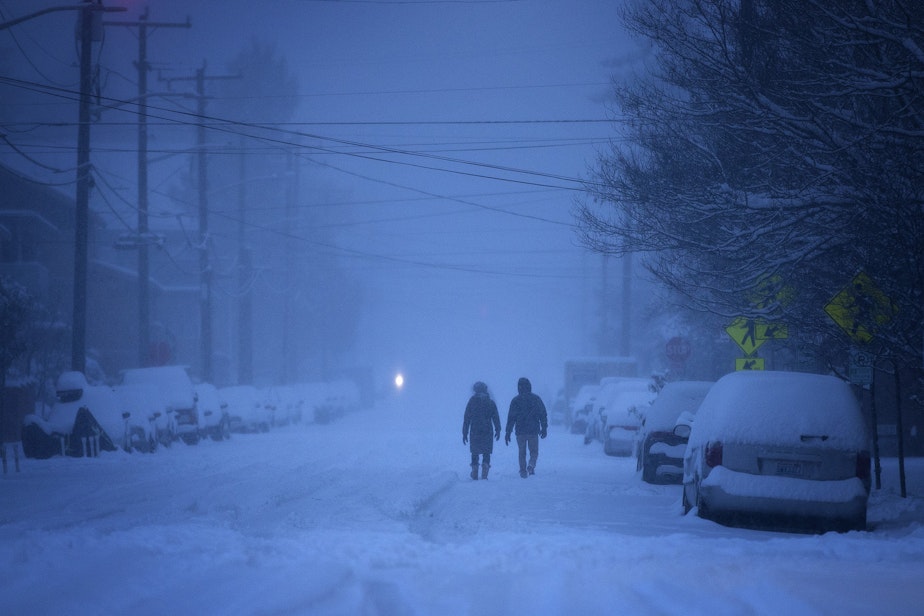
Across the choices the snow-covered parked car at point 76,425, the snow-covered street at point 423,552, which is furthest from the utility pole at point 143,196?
the snow-covered street at point 423,552

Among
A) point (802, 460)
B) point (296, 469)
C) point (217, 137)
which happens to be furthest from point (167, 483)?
point (217, 137)

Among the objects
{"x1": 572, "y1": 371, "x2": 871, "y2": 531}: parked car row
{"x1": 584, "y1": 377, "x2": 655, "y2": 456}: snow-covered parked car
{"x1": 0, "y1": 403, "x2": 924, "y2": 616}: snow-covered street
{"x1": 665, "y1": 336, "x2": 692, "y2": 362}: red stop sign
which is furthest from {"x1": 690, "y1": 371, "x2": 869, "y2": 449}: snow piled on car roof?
{"x1": 665, "y1": 336, "x2": 692, "y2": 362}: red stop sign

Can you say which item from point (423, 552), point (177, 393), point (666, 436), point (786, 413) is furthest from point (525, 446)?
point (177, 393)

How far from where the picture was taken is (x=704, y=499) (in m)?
11.2

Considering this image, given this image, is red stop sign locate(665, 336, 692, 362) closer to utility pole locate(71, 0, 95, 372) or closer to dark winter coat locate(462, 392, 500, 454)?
dark winter coat locate(462, 392, 500, 454)

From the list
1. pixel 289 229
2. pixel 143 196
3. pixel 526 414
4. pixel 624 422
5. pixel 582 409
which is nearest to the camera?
pixel 526 414

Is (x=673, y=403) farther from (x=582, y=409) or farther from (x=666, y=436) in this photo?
(x=582, y=409)

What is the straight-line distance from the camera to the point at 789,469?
10891 millimetres

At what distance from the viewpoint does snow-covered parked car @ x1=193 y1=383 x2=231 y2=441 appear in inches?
1198

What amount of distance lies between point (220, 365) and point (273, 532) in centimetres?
5105

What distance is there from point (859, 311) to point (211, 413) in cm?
2162

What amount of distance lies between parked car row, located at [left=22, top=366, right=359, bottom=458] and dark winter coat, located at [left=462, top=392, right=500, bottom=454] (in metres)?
9.30

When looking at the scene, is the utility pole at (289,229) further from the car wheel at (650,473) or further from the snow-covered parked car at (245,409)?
the car wheel at (650,473)

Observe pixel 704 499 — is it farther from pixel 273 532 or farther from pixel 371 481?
pixel 371 481
